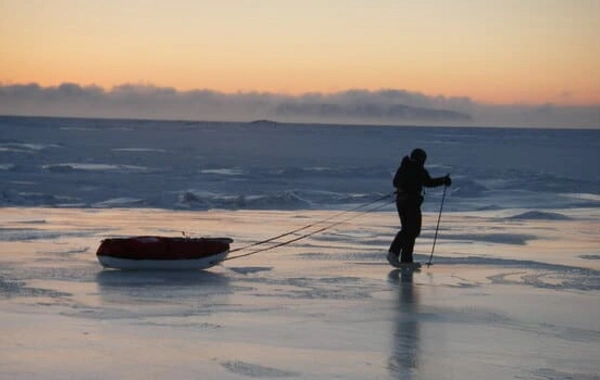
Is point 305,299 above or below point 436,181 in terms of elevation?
below

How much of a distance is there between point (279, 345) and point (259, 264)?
4.86 metres

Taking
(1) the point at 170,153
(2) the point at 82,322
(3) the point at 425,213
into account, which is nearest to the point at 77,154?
(1) the point at 170,153

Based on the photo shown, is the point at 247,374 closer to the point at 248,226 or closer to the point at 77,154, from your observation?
the point at 248,226

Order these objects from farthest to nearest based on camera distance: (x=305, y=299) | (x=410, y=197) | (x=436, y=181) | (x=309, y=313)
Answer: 1. (x=410, y=197)
2. (x=436, y=181)
3. (x=305, y=299)
4. (x=309, y=313)

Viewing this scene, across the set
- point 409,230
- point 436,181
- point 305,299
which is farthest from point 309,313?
point 436,181

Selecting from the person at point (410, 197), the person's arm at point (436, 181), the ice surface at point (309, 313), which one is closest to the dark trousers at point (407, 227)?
the person at point (410, 197)

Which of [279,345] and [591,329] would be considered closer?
[279,345]

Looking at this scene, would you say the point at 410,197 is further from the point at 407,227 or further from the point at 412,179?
the point at 407,227

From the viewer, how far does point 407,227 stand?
43.4 feet

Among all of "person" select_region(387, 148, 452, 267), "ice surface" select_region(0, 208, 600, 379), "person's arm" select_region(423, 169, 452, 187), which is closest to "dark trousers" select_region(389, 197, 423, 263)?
"person" select_region(387, 148, 452, 267)

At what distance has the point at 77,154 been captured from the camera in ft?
175

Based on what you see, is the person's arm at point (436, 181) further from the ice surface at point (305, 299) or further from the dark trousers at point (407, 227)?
the ice surface at point (305, 299)

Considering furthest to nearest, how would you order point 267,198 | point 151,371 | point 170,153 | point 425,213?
1. point 170,153
2. point 267,198
3. point 425,213
4. point 151,371

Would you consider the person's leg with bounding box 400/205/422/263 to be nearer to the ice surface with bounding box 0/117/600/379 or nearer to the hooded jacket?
the hooded jacket
